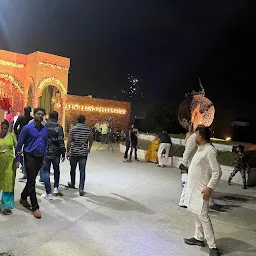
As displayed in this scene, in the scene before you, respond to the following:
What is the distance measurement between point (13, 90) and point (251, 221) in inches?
716

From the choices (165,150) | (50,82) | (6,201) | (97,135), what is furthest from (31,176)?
(50,82)

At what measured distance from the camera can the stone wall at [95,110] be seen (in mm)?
22641

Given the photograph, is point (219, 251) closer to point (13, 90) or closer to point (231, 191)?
point (231, 191)

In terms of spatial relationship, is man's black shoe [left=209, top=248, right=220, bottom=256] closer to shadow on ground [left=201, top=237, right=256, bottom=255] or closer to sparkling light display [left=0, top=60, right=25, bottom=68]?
shadow on ground [left=201, top=237, right=256, bottom=255]

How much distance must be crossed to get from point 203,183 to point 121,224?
165 centimetres

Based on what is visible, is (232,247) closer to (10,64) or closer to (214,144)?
(214,144)

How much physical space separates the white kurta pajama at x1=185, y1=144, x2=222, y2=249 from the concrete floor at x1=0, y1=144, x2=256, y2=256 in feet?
1.26

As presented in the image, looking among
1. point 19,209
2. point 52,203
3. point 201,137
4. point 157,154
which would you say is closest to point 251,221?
point 201,137

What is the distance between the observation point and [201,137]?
4.48 metres

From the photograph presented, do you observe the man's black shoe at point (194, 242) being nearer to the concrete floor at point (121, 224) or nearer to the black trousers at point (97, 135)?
the concrete floor at point (121, 224)

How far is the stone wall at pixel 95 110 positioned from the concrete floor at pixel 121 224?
14503mm

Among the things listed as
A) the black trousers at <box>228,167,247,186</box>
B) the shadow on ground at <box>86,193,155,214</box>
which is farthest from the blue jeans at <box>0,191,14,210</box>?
the black trousers at <box>228,167,247,186</box>

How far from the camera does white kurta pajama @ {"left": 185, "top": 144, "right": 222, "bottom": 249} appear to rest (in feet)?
14.0

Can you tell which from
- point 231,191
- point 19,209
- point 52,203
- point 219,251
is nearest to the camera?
point 219,251
